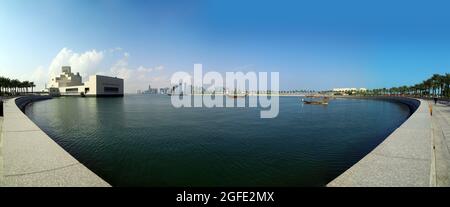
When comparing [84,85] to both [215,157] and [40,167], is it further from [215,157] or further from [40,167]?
[40,167]

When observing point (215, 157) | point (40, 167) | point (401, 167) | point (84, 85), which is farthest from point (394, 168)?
Result: point (84, 85)

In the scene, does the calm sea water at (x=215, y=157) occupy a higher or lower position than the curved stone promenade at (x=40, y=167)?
lower

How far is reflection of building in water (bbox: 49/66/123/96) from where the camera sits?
116375mm

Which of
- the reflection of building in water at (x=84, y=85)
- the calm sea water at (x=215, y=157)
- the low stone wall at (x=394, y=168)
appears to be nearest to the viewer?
the low stone wall at (x=394, y=168)

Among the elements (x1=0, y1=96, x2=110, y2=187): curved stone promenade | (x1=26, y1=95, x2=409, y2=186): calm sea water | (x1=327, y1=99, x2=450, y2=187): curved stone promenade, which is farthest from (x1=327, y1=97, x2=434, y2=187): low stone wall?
(x1=0, y1=96, x2=110, y2=187): curved stone promenade

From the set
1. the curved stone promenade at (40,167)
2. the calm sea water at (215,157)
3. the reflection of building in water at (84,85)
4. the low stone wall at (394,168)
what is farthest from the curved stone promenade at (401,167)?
the reflection of building in water at (84,85)

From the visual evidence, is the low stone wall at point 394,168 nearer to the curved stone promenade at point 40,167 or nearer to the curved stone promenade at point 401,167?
the curved stone promenade at point 401,167

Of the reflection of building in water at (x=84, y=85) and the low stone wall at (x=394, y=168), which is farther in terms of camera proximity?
the reflection of building in water at (x=84, y=85)

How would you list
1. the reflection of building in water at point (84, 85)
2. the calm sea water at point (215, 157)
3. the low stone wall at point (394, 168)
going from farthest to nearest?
the reflection of building in water at point (84, 85)
the calm sea water at point (215, 157)
the low stone wall at point (394, 168)

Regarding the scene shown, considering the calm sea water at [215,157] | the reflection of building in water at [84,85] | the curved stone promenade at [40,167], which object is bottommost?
the calm sea water at [215,157]

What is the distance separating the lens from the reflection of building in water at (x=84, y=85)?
116 meters
